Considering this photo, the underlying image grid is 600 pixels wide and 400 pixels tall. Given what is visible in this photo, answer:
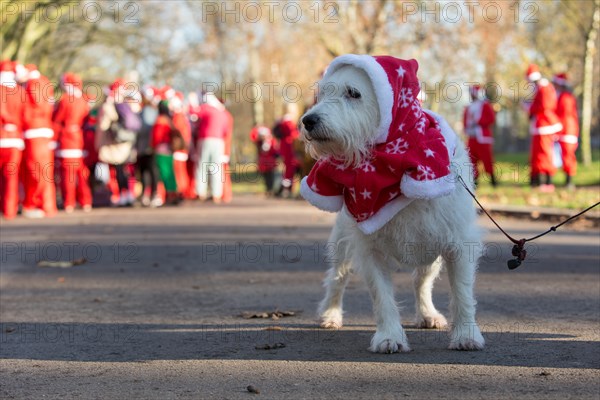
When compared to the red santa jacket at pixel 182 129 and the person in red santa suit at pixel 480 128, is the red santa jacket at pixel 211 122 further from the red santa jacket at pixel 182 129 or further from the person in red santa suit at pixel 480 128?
the person in red santa suit at pixel 480 128

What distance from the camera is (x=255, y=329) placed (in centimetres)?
665

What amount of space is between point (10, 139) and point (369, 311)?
11.4 m

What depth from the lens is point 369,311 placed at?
733 cm

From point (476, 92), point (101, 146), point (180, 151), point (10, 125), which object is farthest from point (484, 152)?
point (10, 125)

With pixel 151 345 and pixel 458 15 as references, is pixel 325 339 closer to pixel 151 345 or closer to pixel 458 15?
pixel 151 345

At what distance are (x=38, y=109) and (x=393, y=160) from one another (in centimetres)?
1290

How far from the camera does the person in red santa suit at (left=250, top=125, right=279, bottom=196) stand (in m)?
28.1

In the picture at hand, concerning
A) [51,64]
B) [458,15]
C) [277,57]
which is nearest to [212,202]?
[458,15]

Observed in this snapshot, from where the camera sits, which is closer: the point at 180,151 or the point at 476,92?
the point at 180,151

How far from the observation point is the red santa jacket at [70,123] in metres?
19.6

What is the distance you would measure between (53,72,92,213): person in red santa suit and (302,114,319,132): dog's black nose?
15.0m

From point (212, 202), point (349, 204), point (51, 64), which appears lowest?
point (212, 202)

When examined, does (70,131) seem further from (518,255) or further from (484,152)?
(518,255)

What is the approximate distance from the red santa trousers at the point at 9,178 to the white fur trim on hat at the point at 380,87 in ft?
41.8
